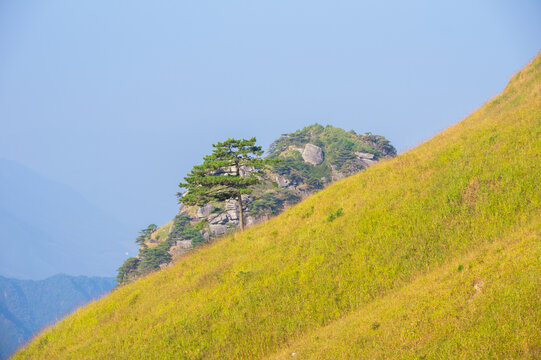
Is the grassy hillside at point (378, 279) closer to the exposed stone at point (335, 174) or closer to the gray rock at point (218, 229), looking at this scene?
the gray rock at point (218, 229)

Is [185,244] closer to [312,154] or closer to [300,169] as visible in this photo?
[300,169]

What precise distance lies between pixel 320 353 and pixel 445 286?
508cm

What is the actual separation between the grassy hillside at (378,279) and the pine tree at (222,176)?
16.6ft

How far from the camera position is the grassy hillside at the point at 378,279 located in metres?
11.1

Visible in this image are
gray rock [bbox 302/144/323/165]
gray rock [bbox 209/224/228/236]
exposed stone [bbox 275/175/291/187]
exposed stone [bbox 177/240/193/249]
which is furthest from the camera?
gray rock [bbox 302/144/323/165]

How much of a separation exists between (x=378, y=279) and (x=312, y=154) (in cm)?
9118

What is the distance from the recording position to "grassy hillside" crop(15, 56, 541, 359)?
11055 mm

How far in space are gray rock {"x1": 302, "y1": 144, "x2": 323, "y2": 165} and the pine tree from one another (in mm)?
76221

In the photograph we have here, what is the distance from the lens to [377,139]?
110m

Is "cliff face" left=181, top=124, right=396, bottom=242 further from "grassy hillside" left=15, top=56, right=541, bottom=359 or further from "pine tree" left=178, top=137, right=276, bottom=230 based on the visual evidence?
"grassy hillside" left=15, top=56, right=541, bottom=359

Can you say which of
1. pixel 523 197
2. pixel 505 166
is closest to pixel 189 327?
pixel 523 197

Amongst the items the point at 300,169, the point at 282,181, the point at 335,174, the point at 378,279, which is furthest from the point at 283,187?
the point at 378,279

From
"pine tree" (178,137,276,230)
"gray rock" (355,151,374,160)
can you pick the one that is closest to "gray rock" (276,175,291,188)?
"gray rock" (355,151,374,160)

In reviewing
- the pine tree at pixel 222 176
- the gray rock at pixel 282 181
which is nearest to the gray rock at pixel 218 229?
the gray rock at pixel 282 181
